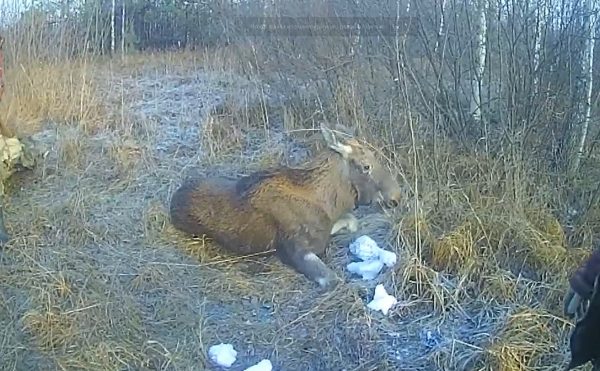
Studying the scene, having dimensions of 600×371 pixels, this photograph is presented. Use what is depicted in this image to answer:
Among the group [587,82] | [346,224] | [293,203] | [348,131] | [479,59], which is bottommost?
[346,224]

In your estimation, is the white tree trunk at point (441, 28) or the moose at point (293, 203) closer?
the moose at point (293, 203)

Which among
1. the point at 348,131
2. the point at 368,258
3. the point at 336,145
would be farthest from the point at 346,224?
the point at 348,131

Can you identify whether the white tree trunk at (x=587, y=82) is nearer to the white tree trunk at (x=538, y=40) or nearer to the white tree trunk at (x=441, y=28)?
the white tree trunk at (x=538, y=40)

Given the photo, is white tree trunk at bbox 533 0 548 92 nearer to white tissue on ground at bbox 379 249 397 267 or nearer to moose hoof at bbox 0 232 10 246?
white tissue on ground at bbox 379 249 397 267

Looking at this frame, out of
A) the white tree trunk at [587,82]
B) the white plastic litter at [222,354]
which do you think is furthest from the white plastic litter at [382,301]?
the white tree trunk at [587,82]

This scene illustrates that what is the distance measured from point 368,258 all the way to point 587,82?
203cm

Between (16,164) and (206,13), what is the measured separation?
184 inches

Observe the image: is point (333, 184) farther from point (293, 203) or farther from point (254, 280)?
point (254, 280)

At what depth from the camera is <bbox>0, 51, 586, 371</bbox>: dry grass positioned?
4.35 meters

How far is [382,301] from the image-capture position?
15.6 feet

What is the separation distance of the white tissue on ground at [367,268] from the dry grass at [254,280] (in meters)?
0.07

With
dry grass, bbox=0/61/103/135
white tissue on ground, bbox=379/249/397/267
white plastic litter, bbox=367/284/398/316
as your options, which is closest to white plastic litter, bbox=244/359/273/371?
white plastic litter, bbox=367/284/398/316

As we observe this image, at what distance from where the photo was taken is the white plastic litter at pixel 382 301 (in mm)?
4715

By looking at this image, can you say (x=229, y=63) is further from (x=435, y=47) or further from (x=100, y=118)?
(x=435, y=47)
